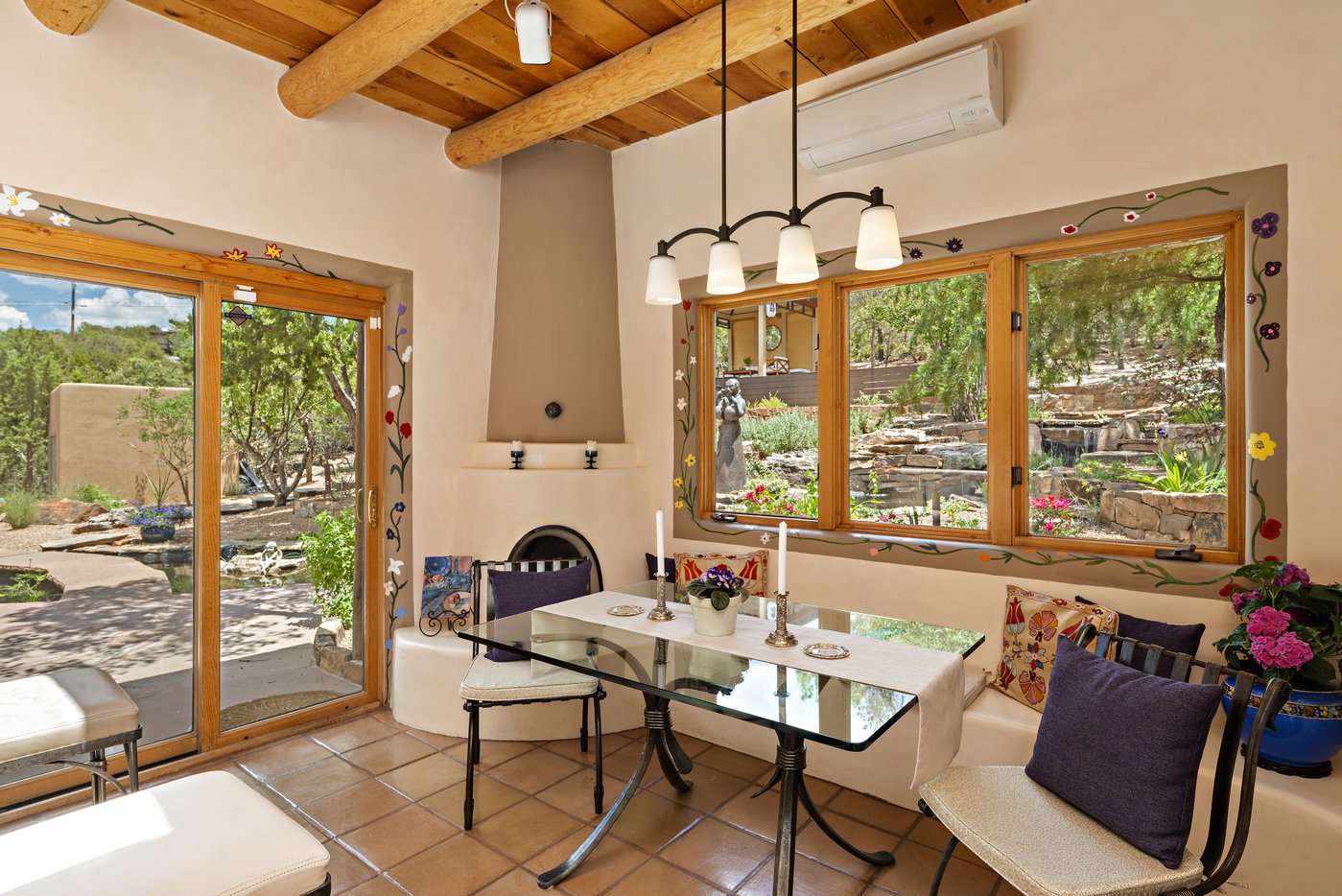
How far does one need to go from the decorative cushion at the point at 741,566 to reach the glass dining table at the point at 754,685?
1.66 ft

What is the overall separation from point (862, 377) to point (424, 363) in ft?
6.99

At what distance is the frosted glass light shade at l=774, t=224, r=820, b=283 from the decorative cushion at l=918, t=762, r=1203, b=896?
137cm

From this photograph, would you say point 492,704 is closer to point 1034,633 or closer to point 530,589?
point 530,589

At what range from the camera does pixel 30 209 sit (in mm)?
2344

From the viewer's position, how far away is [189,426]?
2838 millimetres

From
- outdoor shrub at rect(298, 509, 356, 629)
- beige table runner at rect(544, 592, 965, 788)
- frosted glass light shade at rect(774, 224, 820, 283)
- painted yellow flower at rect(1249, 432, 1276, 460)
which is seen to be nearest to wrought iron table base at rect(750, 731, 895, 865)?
beige table runner at rect(544, 592, 965, 788)

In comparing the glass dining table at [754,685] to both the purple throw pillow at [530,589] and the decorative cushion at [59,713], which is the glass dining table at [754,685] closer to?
the purple throw pillow at [530,589]

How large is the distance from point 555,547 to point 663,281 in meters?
1.82

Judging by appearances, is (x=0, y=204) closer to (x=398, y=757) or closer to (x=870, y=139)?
(x=398, y=757)

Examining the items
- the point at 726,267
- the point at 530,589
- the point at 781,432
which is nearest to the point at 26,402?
Result: the point at 530,589

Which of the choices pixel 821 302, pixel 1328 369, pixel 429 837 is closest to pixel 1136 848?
pixel 1328 369

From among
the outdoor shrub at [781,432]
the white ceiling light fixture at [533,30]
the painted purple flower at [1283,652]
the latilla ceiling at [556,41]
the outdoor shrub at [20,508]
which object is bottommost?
the painted purple flower at [1283,652]

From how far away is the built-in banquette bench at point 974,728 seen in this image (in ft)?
5.82

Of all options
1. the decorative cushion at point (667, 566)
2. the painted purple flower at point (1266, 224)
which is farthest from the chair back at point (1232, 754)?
the decorative cushion at point (667, 566)
